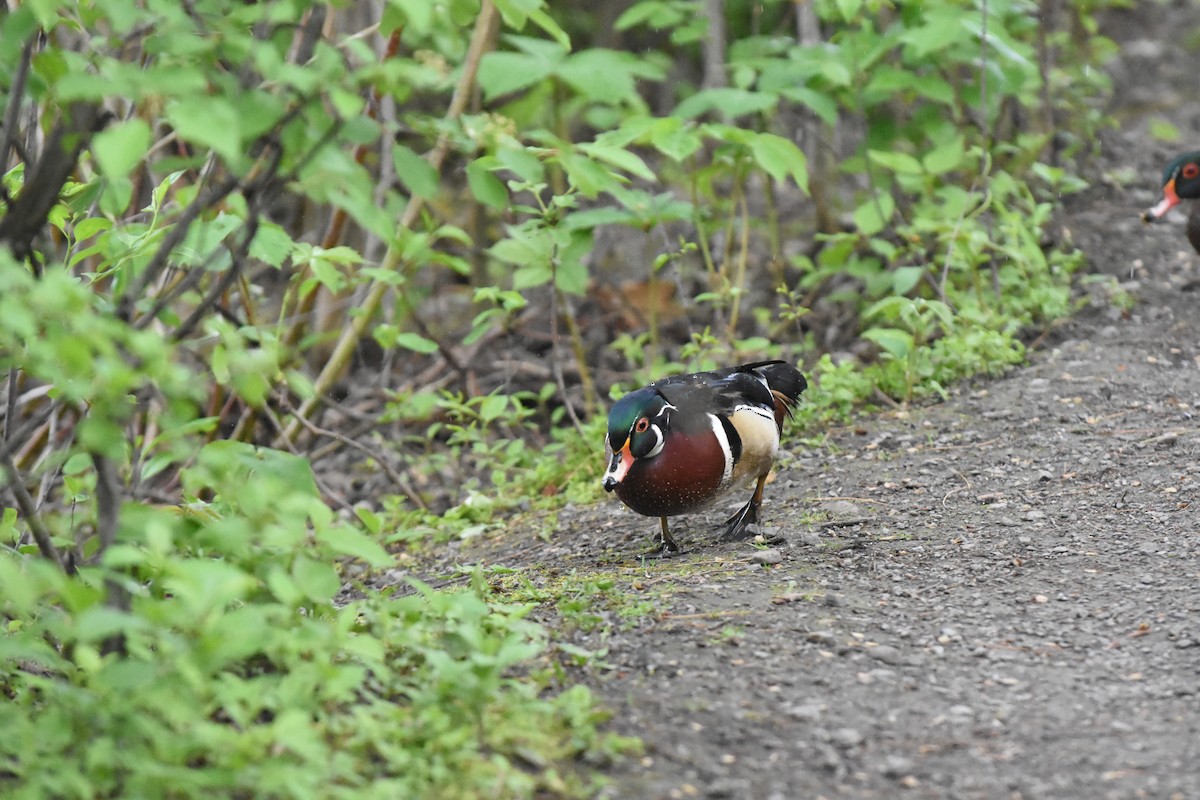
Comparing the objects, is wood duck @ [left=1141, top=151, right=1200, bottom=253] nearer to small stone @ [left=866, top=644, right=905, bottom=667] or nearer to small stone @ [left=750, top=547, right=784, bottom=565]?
small stone @ [left=750, top=547, right=784, bottom=565]

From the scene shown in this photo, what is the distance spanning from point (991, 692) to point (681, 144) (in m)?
2.44

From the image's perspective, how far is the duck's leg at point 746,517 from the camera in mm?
4146

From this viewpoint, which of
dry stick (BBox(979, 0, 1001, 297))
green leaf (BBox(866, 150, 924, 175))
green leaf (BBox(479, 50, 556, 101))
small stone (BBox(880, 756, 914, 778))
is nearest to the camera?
small stone (BBox(880, 756, 914, 778))

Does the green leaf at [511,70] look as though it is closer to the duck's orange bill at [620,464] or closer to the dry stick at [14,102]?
the dry stick at [14,102]

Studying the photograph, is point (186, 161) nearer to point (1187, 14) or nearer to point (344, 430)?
point (344, 430)

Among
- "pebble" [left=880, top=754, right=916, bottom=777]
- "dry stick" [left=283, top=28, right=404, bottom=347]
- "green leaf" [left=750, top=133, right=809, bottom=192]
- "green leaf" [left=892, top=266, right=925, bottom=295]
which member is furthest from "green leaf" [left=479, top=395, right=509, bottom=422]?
"pebble" [left=880, top=754, right=916, bottom=777]

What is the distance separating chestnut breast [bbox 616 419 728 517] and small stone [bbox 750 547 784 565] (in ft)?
0.81

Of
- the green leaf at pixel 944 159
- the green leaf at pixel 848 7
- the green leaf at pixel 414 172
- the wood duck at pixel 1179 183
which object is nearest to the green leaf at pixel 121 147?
the green leaf at pixel 414 172

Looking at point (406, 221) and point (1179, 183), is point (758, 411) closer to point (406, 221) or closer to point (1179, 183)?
point (406, 221)

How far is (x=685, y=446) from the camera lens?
3877mm

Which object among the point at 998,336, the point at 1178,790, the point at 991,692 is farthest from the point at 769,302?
the point at 1178,790

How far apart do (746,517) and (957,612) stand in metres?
0.93

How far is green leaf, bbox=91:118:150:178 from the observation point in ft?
6.51

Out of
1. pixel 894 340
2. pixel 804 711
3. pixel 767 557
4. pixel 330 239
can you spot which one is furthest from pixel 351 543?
pixel 330 239
